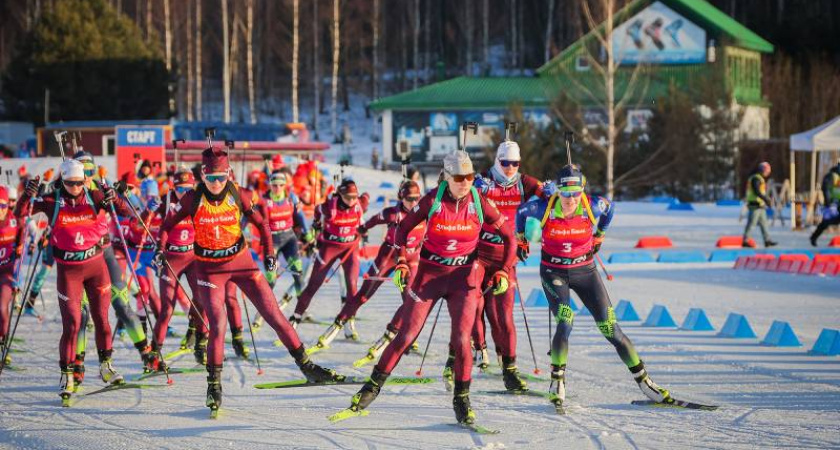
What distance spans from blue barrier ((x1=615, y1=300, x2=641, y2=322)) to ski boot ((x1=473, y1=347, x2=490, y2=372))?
3816 millimetres

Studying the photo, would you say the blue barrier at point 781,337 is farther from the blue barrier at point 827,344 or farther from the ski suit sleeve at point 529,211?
the ski suit sleeve at point 529,211

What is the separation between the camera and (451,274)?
30.5 ft

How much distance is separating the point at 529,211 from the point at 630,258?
12.4m

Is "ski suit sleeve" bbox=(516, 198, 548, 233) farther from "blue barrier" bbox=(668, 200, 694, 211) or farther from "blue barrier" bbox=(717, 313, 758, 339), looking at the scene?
"blue barrier" bbox=(668, 200, 694, 211)

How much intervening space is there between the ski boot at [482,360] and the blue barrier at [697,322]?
11.5 ft

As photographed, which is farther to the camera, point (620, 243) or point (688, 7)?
point (688, 7)

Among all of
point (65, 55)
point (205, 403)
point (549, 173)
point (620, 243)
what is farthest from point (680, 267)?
point (65, 55)

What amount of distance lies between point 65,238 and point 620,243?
57.1 feet

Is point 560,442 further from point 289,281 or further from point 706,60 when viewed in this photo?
point 706,60

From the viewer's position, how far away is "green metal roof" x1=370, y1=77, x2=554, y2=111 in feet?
173

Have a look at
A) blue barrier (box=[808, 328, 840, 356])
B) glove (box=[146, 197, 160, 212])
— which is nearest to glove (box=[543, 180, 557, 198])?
blue barrier (box=[808, 328, 840, 356])

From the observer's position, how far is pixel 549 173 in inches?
1582

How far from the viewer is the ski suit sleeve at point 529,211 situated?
399 inches

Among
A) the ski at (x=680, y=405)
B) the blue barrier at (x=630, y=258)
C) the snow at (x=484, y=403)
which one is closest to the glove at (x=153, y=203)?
the snow at (x=484, y=403)
